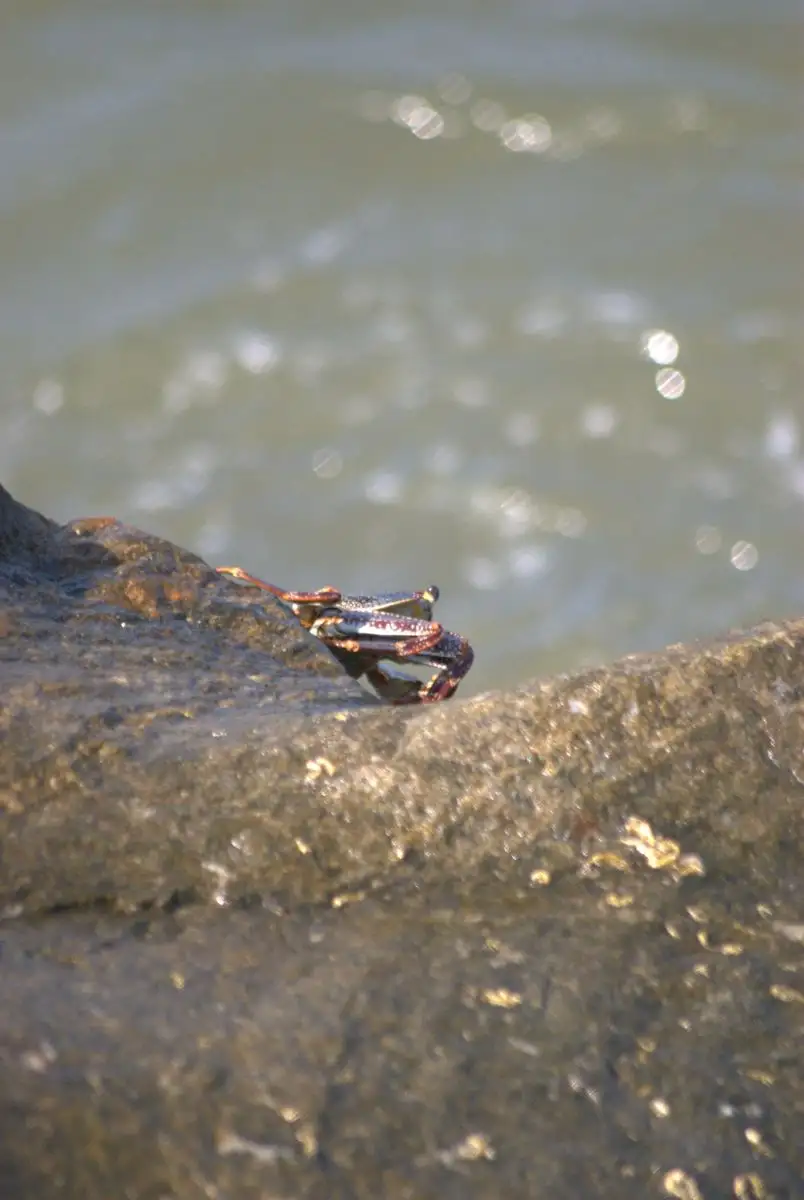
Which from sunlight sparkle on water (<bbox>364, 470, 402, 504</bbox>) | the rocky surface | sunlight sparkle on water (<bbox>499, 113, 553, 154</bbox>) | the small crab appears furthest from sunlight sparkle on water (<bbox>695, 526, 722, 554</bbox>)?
the rocky surface

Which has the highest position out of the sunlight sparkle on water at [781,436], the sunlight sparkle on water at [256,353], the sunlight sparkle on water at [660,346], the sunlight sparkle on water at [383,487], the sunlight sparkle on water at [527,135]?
the sunlight sparkle on water at [527,135]

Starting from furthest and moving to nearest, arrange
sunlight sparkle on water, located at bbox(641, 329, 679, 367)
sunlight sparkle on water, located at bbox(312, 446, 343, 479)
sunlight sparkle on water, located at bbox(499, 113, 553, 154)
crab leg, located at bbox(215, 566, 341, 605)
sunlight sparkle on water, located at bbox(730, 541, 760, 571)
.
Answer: sunlight sparkle on water, located at bbox(499, 113, 553, 154) < sunlight sparkle on water, located at bbox(641, 329, 679, 367) < sunlight sparkle on water, located at bbox(312, 446, 343, 479) < sunlight sparkle on water, located at bbox(730, 541, 760, 571) < crab leg, located at bbox(215, 566, 341, 605)

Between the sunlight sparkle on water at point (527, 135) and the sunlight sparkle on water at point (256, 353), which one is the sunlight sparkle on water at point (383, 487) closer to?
the sunlight sparkle on water at point (256, 353)

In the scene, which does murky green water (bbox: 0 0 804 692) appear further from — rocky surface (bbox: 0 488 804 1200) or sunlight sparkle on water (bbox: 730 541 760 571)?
rocky surface (bbox: 0 488 804 1200)

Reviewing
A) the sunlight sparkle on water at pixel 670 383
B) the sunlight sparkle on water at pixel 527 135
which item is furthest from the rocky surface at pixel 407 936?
the sunlight sparkle on water at pixel 527 135

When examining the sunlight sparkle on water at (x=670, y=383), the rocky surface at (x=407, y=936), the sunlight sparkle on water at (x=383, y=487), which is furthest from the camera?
the sunlight sparkle on water at (x=670, y=383)

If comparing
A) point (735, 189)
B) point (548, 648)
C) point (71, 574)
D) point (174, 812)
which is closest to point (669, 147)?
point (735, 189)

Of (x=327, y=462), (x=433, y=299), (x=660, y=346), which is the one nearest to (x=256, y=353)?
(x=327, y=462)
